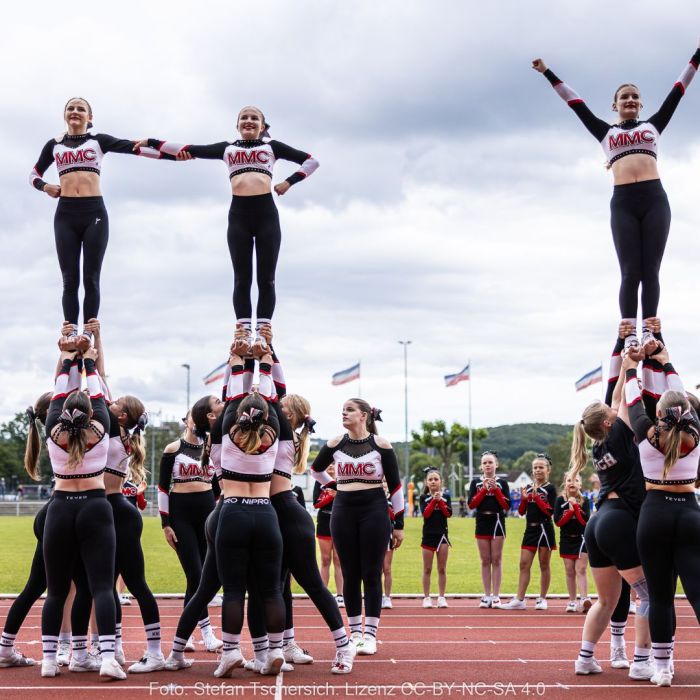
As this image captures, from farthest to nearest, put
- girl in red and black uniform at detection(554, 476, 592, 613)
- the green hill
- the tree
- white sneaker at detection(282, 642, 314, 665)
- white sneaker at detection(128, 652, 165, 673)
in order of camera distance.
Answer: the green hill
the tree
girl in red and black uniform at detection(554, 476, 592, 613)
white sneaker at detection(282, 642, 314, 665)
white sneaker at detection(128, 652, 165, 673)

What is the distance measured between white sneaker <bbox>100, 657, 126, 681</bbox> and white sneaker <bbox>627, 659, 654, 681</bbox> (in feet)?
13.2

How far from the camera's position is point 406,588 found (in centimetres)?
1639

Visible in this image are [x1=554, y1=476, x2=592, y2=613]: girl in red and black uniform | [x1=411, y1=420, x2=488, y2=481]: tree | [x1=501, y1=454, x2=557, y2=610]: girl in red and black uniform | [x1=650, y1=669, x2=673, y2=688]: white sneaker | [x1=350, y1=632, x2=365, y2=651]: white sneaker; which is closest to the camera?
[x1=650, y1=669, x2=673, y2=688]: white sneaker

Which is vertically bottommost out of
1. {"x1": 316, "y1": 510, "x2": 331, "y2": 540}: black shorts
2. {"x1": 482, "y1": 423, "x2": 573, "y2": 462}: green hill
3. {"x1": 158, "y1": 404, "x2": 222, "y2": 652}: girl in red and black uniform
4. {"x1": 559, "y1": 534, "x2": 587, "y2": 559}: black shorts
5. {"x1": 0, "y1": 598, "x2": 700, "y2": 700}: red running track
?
{"x1": 0, "y1": 598, "x2": 700, "y2": 700}: red running track

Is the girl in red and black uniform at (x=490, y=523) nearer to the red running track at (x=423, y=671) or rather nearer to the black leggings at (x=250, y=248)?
the red running track at (x=423, y=671)

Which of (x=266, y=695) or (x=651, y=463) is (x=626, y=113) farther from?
(x=266, y=695)

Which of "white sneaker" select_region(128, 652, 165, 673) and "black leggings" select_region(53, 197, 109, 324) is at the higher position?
"black leggings" select_region(53, 197, 109, 324)

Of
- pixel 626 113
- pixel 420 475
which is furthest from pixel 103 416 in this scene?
pixel 420 475

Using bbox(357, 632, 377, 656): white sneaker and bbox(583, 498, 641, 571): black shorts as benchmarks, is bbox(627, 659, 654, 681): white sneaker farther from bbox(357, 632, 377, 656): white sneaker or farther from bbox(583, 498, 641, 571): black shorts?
bbox(357, 632, 377, 656): white sneaker

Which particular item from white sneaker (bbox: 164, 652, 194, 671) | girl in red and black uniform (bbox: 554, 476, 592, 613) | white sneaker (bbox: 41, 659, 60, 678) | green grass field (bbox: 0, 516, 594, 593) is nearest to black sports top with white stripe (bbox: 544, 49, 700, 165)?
white sneaker (bbox: 164, 652, 194, 671)

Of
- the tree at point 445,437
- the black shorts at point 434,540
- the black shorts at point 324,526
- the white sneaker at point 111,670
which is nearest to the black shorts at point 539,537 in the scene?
the black shorts at point 434,540

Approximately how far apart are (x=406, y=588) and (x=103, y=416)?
9934 millimetres

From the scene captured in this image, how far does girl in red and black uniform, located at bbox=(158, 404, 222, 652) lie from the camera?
9.11m

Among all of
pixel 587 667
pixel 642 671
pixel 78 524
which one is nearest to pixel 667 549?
pixel 642 671
